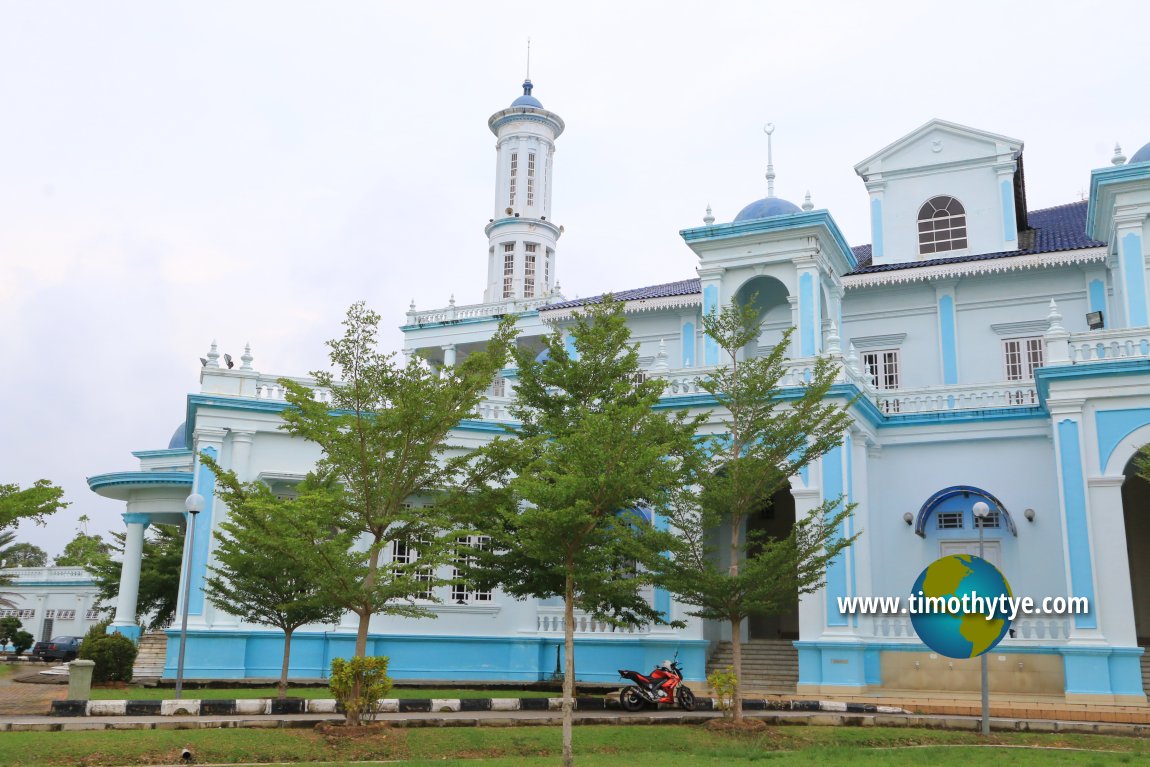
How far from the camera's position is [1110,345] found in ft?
69.8

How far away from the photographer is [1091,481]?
68.3 feet

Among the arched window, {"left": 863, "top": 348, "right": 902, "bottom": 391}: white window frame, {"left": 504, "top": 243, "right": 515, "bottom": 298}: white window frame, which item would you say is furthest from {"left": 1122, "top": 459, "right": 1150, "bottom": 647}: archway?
{"left": 504, "top": 243, "right": 515, "bottom": 298}: white window frame

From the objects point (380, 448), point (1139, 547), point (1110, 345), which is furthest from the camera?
point (1139, 547)

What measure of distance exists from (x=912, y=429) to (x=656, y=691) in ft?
33.5

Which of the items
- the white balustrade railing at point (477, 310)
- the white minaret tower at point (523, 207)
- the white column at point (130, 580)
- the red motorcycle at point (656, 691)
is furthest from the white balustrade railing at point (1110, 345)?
the white column at point (130, 580)

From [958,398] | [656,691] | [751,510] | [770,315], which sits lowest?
[656,691]

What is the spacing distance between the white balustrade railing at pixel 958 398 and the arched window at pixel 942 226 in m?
6.27

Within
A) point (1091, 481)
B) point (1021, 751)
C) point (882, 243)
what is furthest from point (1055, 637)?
point (882, 243)

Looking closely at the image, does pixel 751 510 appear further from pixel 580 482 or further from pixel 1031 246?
pixel 1031 246

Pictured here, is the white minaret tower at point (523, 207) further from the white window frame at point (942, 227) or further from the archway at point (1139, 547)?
the archway at point (1139, 547)

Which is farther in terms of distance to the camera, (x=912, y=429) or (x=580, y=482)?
(x=912, y=429)

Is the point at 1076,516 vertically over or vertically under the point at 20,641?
over

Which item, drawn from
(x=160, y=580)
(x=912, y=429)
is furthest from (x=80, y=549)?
(x=912, y=429)

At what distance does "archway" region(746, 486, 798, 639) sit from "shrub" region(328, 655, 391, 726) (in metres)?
15.5
